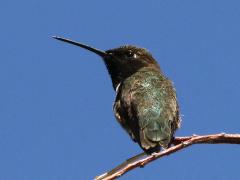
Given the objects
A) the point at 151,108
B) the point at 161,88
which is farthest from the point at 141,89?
the point at 151,108

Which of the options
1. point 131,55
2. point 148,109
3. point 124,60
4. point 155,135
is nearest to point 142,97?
point 148,109

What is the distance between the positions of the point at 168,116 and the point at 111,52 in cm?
250

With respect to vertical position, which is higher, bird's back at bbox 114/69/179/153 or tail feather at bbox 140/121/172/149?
bird's back at bbox 114/69/179/153

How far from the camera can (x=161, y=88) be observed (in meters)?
5.89

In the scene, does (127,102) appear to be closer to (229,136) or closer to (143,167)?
(229,136)

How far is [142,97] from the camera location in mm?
5621

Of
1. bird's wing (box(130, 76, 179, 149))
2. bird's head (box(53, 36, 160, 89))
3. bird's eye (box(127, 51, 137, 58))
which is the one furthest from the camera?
bird's eye (box(127, 51, 137, 58))

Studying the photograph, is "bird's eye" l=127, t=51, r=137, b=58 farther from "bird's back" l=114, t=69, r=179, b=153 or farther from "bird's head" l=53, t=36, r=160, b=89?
"bird's back" l=114, t=69, r=179, b=153

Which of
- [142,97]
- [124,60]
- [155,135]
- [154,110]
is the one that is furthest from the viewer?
[124,60]

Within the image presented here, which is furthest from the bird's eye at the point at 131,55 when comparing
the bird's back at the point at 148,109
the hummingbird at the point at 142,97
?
the bird's back at the point at 148,109

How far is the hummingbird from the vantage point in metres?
4.78

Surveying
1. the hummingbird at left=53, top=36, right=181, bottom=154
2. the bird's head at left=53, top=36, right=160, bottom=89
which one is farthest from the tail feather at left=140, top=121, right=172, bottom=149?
the bird's head at left=53, top=36, right=160, bottom=89

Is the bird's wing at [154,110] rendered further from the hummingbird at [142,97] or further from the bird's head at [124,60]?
the bird's head at [124,60]

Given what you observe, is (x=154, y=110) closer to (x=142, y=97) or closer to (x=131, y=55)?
(x=142, y=97)
